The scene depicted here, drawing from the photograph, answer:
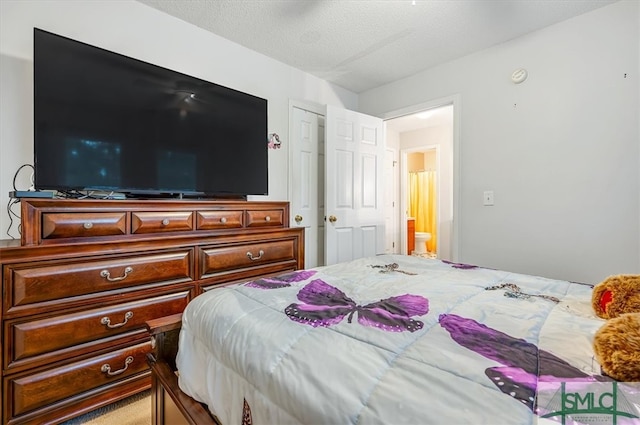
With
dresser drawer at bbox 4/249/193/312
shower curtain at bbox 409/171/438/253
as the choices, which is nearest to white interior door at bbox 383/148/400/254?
shower curtain at bbox 409/171/438/253

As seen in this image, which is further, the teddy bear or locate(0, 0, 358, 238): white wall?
locate(0, 0, 358, 238): white wall

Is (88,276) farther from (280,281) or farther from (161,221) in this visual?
(280,281)

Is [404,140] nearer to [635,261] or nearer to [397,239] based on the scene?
[397,239]

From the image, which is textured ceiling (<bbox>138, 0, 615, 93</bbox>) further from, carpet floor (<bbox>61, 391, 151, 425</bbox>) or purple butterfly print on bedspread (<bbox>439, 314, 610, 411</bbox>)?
carpet floor (<bbox>61, 391, 151, 425</bbox>)

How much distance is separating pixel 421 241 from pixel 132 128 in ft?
18.3

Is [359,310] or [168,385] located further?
[168,385]

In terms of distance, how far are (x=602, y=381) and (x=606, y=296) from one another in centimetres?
52

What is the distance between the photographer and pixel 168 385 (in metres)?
1.06

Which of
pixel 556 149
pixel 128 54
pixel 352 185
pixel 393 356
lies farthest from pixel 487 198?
pixel 128 54

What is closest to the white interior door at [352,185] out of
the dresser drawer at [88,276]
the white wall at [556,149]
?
the white wall at [556,149]

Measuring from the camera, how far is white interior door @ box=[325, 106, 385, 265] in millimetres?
3098

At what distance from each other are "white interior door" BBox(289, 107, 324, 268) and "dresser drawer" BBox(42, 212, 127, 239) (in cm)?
169

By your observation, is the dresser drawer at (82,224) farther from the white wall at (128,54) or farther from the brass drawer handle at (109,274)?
the white wall at (128,54)

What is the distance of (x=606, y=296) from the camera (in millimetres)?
916
